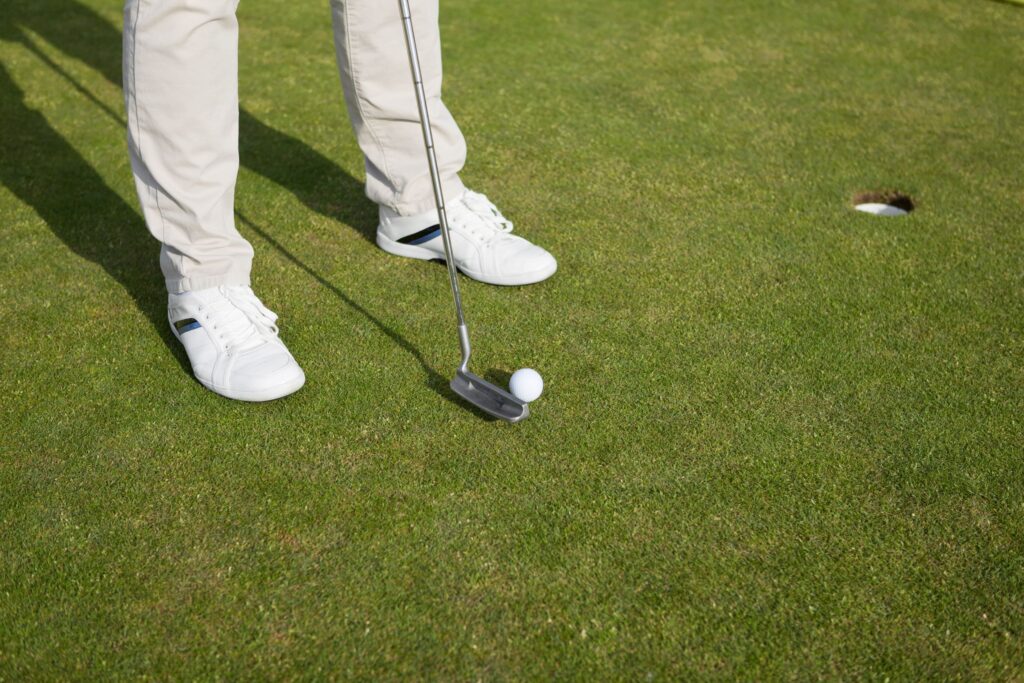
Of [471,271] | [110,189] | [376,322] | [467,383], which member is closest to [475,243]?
[471,271]

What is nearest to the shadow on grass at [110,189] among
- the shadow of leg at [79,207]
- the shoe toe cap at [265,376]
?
the shadow of leg at [79,207]

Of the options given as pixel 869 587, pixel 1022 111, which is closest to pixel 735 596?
pixel 869 587

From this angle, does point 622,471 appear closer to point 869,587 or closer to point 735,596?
point 735,596

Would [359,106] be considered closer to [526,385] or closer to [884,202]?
[526,385]

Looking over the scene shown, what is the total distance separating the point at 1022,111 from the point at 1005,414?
1.94m

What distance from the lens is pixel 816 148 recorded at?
3109 mm

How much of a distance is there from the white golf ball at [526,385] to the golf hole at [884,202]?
1.40 metres

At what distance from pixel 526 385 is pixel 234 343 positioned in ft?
2.14

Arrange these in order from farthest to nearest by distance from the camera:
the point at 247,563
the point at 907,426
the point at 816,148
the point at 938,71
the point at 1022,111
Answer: the point at 938,71
the point at 1022,111
the point at 816,148
the point at 907,426
the point at 247,563

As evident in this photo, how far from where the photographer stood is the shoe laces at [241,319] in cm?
207

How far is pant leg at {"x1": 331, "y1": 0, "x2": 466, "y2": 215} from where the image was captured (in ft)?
7.59

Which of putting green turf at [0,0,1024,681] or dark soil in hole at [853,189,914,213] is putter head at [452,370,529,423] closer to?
putting green turf at [0,0,1024,681]

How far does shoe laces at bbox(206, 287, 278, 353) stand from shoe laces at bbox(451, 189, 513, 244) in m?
0.58

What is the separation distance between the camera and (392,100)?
7.86ft
